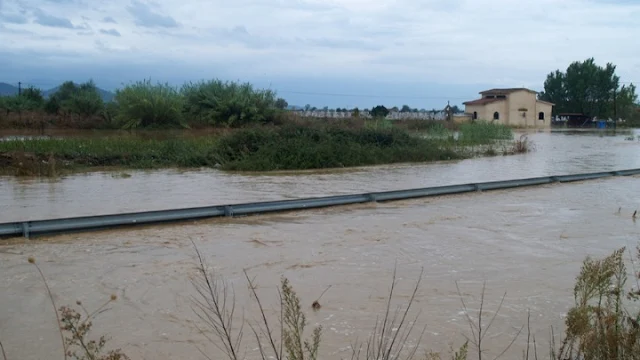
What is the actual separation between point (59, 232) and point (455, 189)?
7637mm

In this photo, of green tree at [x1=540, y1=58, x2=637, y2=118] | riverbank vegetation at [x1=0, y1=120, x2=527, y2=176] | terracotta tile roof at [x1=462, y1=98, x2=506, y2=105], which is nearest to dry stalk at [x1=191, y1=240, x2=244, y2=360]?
riverbank vegetation at [x1=0, y1=120, x2=527, y2=176]

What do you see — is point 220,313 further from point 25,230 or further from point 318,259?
point 25,230

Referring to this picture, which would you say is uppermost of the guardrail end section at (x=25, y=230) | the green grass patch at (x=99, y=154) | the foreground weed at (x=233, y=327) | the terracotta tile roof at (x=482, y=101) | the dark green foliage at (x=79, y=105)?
the terracotta tile roof at (x=482, y=101)

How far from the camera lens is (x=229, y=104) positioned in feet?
102

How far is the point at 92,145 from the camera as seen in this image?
1914 centimetres

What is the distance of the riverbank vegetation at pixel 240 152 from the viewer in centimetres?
1678

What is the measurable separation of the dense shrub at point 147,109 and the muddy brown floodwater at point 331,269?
21.2 m

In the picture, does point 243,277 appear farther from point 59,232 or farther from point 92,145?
point 92,145

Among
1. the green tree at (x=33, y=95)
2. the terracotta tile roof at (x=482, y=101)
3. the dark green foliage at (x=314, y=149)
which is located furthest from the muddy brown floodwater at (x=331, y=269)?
the terracotta tile roof at (x=482, y=101)

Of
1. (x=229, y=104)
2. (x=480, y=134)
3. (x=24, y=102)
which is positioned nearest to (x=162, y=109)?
(x=229, y=104)

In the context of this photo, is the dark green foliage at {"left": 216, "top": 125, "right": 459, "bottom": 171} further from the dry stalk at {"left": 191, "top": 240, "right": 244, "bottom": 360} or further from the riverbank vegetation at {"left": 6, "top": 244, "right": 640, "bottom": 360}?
the dry stalk at {"left": 191, "top": 240, "right": 244, "bottom": 360}

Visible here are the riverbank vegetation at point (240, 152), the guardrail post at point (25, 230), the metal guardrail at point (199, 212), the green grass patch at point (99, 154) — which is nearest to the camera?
the guardrail post at point (25, 230)

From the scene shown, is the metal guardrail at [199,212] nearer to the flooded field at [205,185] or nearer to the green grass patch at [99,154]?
the flooded field at [205,185]

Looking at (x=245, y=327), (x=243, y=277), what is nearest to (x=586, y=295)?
(x=245, y=327)
